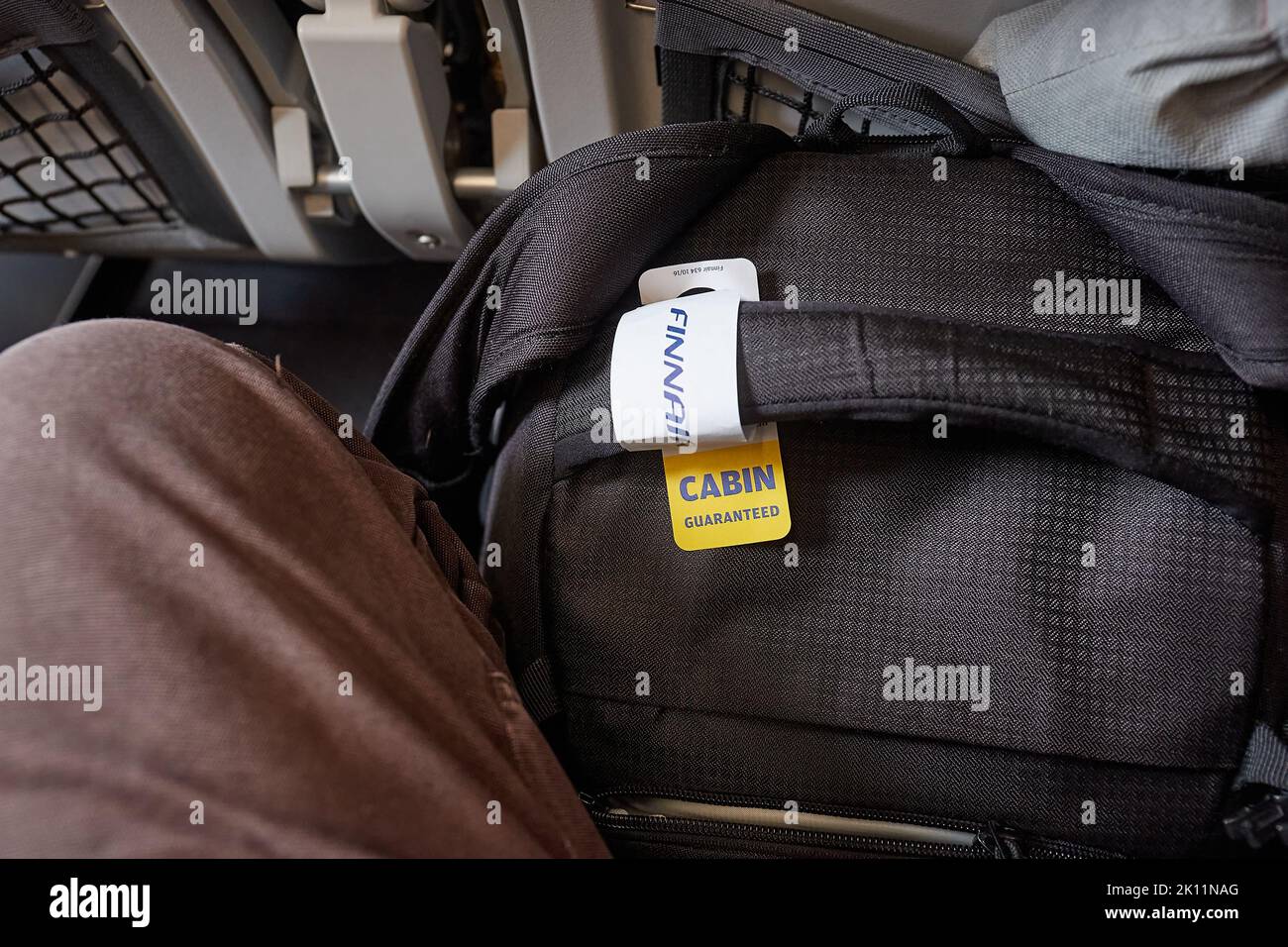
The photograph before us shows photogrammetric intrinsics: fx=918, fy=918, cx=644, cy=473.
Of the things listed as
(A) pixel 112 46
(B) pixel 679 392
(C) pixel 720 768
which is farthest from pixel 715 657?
(A) pixel 112 46

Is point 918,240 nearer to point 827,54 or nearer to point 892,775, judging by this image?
point 827,54

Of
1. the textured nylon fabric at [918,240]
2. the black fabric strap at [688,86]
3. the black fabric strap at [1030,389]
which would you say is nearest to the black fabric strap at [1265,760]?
the black fabric strap at [1030,389]

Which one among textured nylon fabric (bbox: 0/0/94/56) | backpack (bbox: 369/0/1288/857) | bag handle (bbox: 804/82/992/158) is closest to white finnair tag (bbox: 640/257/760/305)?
backpack (bbox: 369/0/1288/857)

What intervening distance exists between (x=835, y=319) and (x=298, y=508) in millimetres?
326

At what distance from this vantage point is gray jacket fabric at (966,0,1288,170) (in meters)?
0.51

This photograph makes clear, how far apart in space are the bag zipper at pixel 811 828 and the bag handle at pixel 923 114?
0.45 m

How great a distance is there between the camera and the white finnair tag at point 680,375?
557mm

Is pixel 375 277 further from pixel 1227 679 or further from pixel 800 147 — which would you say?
pixel 1227 679

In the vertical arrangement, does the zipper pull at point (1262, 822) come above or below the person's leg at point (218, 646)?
below

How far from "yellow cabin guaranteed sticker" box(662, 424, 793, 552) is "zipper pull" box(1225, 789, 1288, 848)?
32 centimetres

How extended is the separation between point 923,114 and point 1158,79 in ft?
0.45
